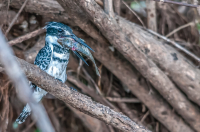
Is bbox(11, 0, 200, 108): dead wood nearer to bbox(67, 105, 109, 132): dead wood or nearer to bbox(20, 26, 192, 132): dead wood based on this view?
bbox(20, 26, 192, 132): dead wood

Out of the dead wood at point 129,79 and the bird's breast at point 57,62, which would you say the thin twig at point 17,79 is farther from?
the dead wood at point 129,79

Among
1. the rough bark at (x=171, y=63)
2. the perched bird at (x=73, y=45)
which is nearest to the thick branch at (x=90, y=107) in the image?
the perched bird at (x=73, y=45)

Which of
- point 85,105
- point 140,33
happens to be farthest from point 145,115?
point 85,105

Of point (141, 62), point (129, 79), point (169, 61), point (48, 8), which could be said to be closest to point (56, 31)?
point (48, 8)

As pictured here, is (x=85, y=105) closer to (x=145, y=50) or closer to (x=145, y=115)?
(x=145, y=50)

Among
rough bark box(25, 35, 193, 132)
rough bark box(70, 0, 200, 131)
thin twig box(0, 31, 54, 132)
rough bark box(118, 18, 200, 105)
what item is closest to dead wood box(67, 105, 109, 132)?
rough bark box(25, 35, 193, 132)

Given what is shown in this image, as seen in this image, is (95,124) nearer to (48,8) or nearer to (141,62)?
(141,62)
